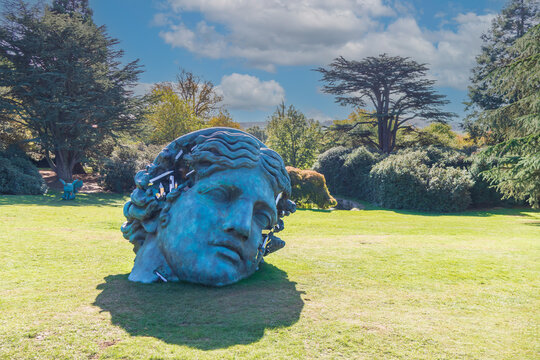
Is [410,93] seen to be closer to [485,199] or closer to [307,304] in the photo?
[485,199]

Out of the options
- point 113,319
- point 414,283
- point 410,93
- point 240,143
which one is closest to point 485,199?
point 410,93

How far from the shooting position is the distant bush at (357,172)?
2895cm

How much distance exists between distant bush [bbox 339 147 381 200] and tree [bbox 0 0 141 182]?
1755cm

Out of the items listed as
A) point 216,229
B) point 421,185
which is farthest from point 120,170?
point 216,229

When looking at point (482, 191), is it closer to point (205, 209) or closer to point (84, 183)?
point (205, 209)

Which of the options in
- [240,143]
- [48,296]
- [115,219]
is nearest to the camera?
[48,296]

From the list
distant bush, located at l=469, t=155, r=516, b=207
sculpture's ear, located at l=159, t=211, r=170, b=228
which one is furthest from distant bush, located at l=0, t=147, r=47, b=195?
distant bush, located at l=469, t=155, r=516, b=207

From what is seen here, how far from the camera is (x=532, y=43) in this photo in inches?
632

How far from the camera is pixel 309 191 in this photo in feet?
72.9

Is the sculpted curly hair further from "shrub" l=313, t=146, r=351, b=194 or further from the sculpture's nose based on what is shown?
"shrub" l=313, t=146, r=351, b=194

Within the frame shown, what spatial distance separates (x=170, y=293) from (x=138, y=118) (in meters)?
26.8

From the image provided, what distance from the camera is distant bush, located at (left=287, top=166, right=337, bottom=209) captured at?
22.2 m

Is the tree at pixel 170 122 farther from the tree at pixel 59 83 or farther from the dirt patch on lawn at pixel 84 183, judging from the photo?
the tree at pixel 59 83

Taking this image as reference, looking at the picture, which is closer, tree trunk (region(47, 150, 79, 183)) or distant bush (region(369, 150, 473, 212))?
distant bush (region(369, 150, 473, 212))
